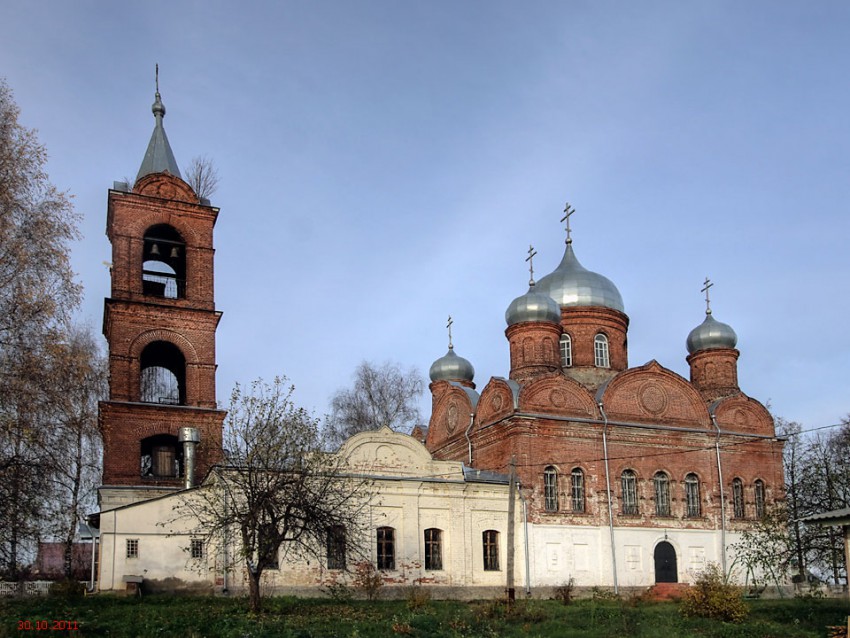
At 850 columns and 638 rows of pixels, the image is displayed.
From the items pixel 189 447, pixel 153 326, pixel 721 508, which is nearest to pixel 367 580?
pixel 189 447

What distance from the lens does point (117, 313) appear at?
1113 inches

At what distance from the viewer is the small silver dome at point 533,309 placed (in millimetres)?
33969

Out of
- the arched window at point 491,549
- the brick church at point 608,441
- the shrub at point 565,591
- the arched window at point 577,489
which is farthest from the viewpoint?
the arched window at point 577,489

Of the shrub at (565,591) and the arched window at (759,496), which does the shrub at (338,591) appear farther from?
the arched window at (759,496)

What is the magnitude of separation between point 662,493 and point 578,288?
28.4 feet

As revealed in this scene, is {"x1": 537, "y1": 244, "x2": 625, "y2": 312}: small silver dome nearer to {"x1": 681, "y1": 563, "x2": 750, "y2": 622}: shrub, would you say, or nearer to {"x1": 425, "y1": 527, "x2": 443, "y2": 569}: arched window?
{"x1": 425, "y1": 527, "x2": 443, "y2": 569}: arched window

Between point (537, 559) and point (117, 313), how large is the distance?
1500 centimetres

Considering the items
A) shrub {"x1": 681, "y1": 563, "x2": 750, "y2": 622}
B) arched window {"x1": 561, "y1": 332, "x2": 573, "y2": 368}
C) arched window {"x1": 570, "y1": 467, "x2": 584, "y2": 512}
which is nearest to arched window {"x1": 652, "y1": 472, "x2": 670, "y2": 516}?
arched window {"x1": 570, "y1": 467, "x2": 584, "y2": 512}

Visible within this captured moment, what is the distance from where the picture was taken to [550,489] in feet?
100

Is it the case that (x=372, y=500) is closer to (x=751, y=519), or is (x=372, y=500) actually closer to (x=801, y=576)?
(x=751, y=519)

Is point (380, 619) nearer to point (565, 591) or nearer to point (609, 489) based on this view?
point (565, 591)

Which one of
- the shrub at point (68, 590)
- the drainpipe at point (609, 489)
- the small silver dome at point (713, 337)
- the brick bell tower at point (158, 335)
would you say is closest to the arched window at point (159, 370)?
the brick bell tower at point (158, 335)

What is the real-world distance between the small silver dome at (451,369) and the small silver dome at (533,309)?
16.6 feet

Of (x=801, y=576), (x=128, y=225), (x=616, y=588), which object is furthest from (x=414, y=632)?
(x=801, y=576)
